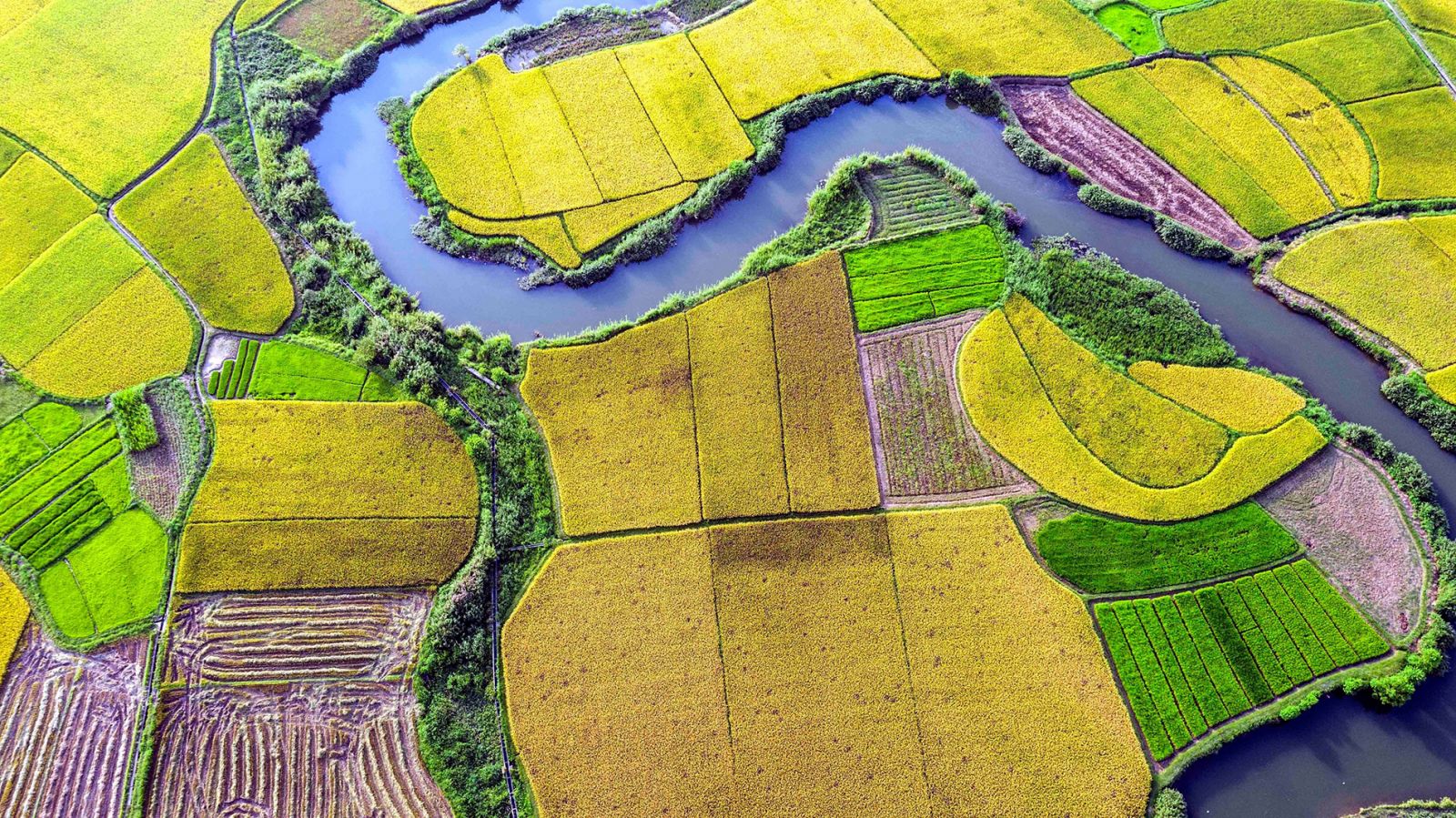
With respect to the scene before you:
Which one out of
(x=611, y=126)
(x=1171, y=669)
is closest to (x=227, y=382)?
(x=611, y=126)

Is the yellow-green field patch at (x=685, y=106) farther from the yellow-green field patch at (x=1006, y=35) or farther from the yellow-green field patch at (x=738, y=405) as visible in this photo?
the yellow-green field patch at (x=1006, y=35)

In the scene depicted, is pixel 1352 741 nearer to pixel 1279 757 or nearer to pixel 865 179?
pixel 1279 757

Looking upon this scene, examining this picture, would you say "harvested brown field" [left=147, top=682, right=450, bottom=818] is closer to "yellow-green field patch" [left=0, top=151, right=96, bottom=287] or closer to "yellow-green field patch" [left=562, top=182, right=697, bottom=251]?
"yellow-green field patch" [left=562, top=182, right=697, bottom=251]

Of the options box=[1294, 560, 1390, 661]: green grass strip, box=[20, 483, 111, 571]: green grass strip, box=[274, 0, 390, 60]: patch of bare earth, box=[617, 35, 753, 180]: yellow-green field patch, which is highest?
box=[274, 0, 390, 60]: patch of bare earth

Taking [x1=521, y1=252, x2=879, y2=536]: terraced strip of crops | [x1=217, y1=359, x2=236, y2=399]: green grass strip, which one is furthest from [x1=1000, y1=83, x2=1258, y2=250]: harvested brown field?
[x1=217, y1=359, x2=236, y2=399]: green grass strip

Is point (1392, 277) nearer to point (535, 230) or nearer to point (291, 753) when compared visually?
point (535, 230)

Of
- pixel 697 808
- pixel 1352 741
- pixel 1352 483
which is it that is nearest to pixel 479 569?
pixel 697 808

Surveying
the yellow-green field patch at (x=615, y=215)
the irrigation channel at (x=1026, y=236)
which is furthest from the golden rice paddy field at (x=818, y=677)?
the yellow-green field patch at (x=615, y=215)
